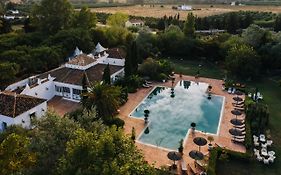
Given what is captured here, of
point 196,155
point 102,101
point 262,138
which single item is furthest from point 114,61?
point 262,138

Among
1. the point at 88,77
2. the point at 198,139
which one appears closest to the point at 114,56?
the point at 88,77

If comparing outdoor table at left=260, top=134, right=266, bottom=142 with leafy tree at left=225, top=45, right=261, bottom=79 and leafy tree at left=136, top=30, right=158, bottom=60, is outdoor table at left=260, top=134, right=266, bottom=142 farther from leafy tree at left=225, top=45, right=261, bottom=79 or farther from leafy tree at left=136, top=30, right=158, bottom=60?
leafy tree at left=136, top=30, right=158, bottom=60

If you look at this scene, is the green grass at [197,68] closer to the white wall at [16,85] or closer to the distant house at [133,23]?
the distant house at [133,23]

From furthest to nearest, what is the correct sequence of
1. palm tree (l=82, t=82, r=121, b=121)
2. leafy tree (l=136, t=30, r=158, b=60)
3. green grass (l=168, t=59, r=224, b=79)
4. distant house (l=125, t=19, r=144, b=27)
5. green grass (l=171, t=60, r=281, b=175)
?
distant house (l=125, t=19, r=144, b=27)
leafy tree (l=136, t=30, r=158, b=60)
green grass (l=168, t=59, r=224, b=79)
palm tree (l=82, t=82, r=121, b=121)
green grass (l=171, t=60, r=281, b=175)

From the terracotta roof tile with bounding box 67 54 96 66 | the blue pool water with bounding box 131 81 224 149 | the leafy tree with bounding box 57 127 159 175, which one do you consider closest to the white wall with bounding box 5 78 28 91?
the terracotta roof tile with bounding box 67 54 96 66

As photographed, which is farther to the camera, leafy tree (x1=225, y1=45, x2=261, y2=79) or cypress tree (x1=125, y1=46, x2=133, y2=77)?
leafy tree (x1=225, y1=45, x2=261, y2=79)

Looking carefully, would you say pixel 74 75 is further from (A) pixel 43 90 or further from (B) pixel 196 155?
(B) pixel 196 155

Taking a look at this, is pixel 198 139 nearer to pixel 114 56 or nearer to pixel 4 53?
pixel 114 56
